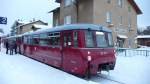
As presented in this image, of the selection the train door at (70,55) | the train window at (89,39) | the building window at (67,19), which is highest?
the building window at (67,19)

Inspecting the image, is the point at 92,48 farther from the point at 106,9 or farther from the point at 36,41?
the point at 106,9

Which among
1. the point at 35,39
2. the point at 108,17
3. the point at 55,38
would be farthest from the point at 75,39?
the point at 108,17

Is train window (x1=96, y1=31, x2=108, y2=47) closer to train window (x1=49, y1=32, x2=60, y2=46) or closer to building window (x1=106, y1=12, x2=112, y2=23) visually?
train window (x1=49, y1=32, x2=60, y2=46)

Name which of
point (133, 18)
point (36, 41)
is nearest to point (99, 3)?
point (133, 18)

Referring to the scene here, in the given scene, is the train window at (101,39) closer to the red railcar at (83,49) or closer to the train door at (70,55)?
the red railcar at (83,49)

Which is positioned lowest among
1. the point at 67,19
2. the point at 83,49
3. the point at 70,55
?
the point at 70,55

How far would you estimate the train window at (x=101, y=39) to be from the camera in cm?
1109

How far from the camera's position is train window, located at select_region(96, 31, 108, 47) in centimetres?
1109

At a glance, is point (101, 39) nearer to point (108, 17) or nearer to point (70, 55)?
point (70, 55)

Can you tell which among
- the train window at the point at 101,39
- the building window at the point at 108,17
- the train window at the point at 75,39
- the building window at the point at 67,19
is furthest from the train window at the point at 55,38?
the building window at the point at 67,19

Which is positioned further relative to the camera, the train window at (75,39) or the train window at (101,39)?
the train window at (101,39)

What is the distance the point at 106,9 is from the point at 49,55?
1596 cm

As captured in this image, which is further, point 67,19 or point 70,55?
point 67,19

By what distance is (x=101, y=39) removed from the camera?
37.2 feet
